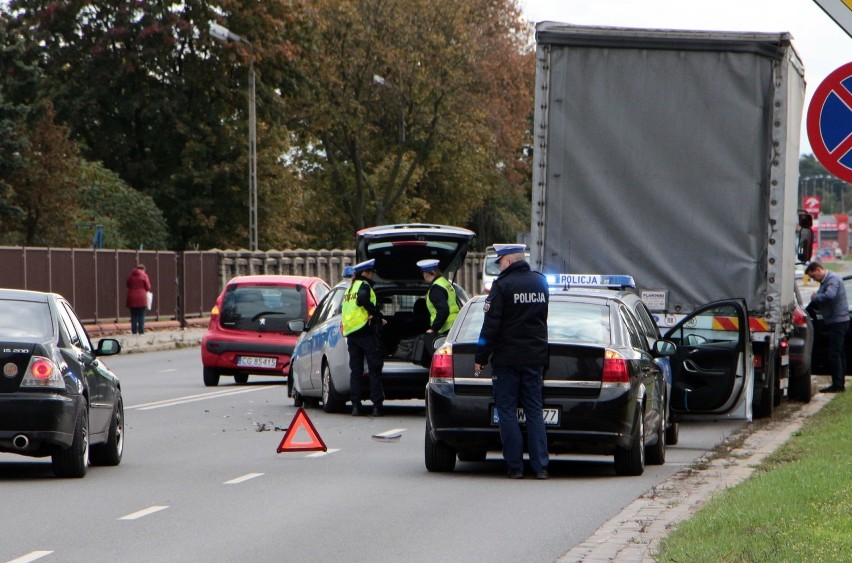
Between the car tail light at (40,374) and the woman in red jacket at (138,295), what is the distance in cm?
2978

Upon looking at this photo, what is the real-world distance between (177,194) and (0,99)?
45.2ft

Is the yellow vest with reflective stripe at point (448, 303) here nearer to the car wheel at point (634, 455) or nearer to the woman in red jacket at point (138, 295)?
the car wheel at point (634, 455)

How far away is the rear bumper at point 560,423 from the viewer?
12.6 metres

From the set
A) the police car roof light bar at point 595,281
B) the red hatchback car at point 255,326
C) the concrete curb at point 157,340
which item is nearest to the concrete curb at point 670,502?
the police car roof light bar at point 595,281

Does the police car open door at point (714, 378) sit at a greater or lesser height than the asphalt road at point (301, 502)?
greater

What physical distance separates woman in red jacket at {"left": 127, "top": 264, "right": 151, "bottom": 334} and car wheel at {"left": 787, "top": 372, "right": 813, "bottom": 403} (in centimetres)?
2326

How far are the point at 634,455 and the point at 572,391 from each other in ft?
2.49

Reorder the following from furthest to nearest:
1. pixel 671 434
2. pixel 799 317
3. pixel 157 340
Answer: pixel 157 340, pixel 799 317, pixel 671 434

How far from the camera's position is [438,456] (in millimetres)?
13266

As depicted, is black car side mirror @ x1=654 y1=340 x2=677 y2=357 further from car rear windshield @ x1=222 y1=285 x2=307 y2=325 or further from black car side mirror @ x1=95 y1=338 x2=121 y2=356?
car rear windshield @ x1=222 y1=285 x2=307 y2=325

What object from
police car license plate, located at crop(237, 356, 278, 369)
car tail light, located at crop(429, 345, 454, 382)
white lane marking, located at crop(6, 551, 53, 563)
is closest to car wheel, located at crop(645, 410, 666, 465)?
car tail light, located at crop(429, 345, 454, 382)

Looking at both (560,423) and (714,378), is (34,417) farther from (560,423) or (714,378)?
(714,378)

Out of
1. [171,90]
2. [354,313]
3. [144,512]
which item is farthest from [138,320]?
[144,512]

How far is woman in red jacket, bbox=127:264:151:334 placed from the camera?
4197 cm
